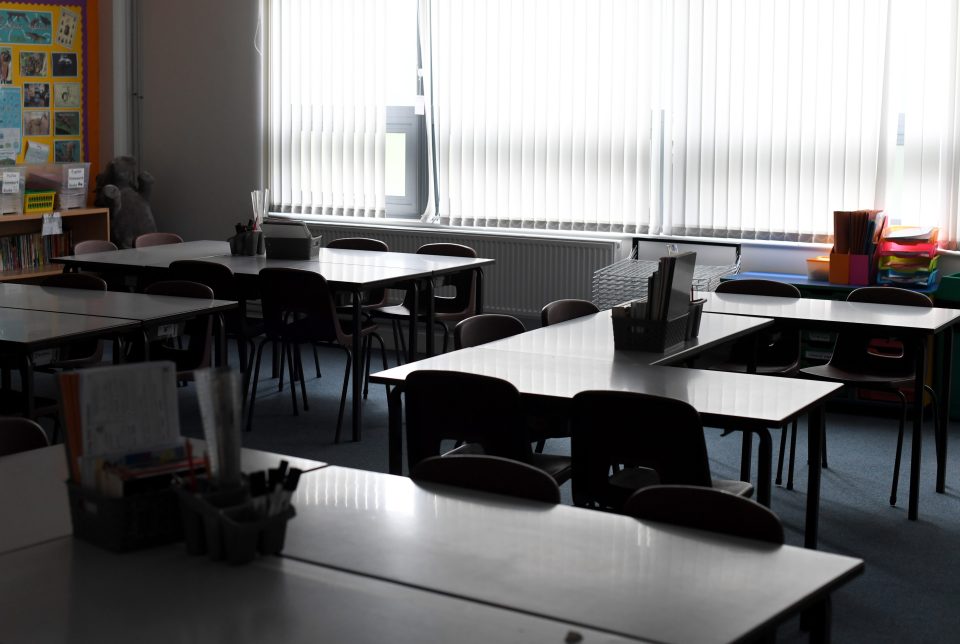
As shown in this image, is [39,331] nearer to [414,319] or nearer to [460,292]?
[414,319]

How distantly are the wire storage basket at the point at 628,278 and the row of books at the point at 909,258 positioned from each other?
2.65 feet

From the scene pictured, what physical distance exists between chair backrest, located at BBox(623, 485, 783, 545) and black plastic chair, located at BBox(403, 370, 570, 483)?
103 centimetres

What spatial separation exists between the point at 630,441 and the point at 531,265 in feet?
14.1

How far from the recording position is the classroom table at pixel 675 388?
10.8 ft

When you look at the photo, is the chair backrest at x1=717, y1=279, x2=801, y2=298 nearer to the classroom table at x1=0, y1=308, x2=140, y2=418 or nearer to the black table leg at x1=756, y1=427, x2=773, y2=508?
the black table leg at x1=756, y1=427, x2=773, y2=508

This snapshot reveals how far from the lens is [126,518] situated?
2100 mm

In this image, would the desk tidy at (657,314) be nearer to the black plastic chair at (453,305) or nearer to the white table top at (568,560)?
the white table top at (568,560)

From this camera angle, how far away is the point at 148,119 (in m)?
8.87

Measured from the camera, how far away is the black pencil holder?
4.12 metres

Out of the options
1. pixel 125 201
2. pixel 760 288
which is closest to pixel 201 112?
pixel 125 201

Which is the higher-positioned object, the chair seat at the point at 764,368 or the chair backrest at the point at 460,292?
the chair backrest at the point at 460,292

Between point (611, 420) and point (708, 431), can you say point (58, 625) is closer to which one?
point (611, 420)

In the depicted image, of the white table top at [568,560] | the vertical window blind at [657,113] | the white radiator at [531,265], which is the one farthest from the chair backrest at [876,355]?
the white table top at [568,560]

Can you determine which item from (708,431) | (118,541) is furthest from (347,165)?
(118,541)
